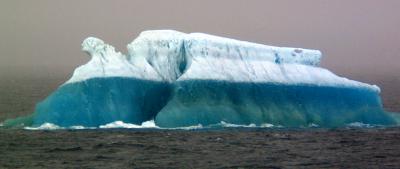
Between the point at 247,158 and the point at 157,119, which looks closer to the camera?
the point at 247,158

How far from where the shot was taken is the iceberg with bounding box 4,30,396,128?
39.5 meters

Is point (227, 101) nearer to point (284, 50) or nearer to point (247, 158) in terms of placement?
point (284, 50)

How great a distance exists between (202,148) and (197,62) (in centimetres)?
849

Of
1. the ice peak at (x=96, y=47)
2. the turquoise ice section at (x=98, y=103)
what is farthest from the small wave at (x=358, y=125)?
the ice peak at (x=96, y=47)

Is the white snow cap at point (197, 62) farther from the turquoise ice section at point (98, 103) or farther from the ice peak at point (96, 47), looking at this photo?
the turquoise ice section at point (98, 103)

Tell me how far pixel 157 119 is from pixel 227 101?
365cm

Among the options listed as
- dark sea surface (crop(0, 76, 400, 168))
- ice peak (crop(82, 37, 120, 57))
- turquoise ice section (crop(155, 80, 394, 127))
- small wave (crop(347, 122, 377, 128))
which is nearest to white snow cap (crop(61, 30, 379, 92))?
ice peak (crop(82, 37, 120, 57))

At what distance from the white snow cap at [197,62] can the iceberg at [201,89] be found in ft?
0.17

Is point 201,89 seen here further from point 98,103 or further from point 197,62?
point 98,103

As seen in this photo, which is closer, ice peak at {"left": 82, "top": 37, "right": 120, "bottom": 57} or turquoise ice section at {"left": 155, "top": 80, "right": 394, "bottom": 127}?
turquoise ice section at {"left": 155, "top": 80, "right": 394, "bottom": 127}

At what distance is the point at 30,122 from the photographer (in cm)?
4012

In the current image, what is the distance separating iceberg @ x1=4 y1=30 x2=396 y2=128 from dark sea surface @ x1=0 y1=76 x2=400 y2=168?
1405 mm

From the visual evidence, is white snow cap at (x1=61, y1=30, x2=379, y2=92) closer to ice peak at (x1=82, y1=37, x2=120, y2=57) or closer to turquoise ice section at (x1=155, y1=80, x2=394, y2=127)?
ice peak at (x1=82, y1=37, x2=120, y2=57)

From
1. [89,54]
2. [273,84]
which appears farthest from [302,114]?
[89,54]
